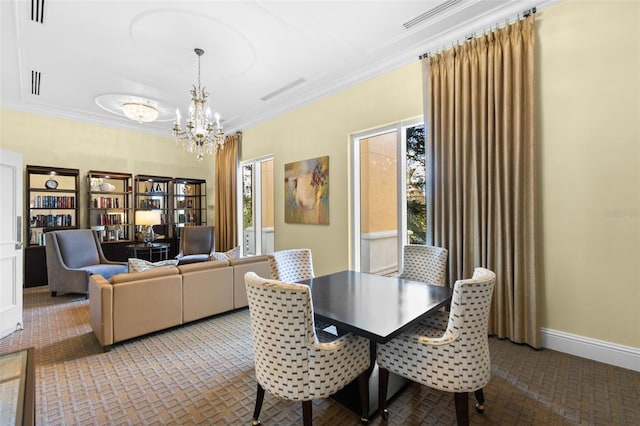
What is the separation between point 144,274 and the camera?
9.56 feet

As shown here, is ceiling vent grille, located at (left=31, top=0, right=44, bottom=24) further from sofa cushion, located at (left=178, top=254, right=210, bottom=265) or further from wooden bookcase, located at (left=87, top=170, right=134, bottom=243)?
sofa cushion, located at (left=178, top=254, right=210, bottom=265)

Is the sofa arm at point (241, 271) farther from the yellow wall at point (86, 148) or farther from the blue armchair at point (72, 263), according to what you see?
the yellow wall at point (86, 148)

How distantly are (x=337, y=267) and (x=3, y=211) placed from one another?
4.02m

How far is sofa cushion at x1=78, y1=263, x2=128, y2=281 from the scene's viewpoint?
4.36 meters

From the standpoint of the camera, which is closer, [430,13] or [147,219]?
[430,13]

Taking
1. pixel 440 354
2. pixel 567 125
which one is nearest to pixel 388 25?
pixel 567 125

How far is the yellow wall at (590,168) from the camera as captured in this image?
2.33m

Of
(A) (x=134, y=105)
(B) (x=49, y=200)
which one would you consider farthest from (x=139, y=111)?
(B) (x=49, y=200)

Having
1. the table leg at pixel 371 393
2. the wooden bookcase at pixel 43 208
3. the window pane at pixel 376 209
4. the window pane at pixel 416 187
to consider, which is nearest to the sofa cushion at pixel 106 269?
the wooden bookcase at pixel 43 208

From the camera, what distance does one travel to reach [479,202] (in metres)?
2.97

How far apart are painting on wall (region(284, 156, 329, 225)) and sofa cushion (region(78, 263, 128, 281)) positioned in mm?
2769

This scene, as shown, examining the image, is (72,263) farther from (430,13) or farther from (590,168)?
(590,168)

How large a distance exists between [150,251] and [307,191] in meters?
3.71

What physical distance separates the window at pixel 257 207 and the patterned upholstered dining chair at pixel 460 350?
185 inches
